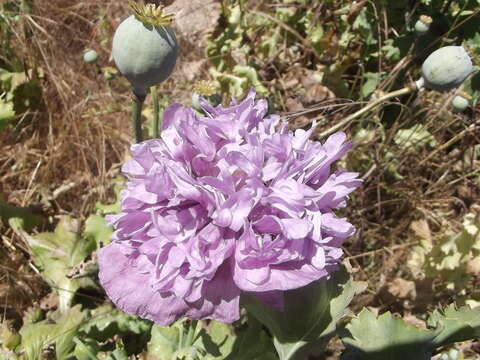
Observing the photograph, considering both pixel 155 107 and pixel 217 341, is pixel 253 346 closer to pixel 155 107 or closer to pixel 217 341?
pixel 217 341

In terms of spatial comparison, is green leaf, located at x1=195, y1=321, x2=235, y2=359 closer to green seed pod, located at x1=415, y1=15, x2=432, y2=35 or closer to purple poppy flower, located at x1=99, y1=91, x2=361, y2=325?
purple poppy flower, located at x1=99, y1=91, x2=361, y2=325

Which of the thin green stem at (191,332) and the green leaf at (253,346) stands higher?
the thin green stem at (191,332)

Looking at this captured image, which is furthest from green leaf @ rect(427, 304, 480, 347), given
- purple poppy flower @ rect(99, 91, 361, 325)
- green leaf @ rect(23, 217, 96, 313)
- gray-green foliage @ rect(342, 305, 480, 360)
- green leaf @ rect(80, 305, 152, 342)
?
green leaf @ rect(23, 217, 96, 313)

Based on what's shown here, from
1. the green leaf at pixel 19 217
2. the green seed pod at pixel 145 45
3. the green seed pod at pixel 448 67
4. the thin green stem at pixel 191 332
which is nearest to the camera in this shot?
the green seed pod at pixel 145 45

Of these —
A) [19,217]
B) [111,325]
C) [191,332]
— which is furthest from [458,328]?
[19,217]

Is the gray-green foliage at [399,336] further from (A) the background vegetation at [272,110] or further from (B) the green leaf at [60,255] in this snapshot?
(B) the green leaf at [60,255]

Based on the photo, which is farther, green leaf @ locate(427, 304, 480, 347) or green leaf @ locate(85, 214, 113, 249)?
green leaf @ locate(85, 214, 113, 249)

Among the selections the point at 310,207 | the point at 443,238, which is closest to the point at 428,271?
the point at 443,238

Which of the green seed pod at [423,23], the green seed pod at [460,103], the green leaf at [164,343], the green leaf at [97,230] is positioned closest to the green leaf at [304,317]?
the green leaf at [164,343]
